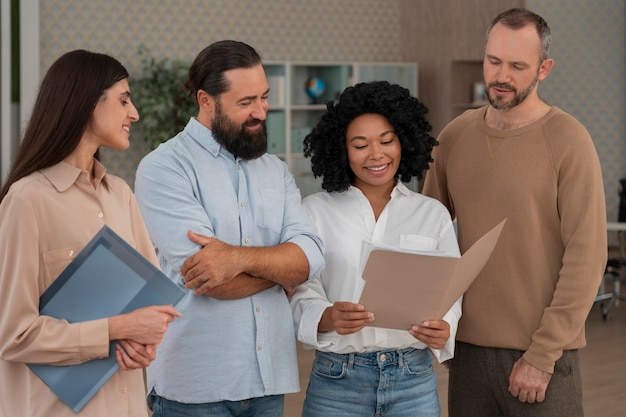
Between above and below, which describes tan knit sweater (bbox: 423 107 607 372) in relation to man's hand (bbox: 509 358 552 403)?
above

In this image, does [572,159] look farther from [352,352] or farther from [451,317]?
[352,352]

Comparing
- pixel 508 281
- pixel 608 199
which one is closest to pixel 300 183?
pixel 608 199

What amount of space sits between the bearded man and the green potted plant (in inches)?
216

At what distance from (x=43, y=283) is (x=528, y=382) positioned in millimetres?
1272

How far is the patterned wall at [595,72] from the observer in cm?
937

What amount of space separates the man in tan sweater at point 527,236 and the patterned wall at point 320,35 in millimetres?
5802

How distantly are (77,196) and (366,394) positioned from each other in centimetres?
85

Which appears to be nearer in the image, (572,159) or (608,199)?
(572,159)

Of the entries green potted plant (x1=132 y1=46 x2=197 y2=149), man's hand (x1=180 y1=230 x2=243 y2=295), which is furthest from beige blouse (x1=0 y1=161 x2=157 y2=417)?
green potted plant (x1=132 y1=46 x2=197 y2=149)

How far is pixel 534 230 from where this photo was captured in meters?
2.34

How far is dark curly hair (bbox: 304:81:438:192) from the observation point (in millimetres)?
2283

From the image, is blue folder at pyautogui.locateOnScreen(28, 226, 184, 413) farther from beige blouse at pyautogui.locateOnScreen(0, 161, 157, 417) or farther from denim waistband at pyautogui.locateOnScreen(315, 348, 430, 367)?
denim waistband at pyautogui.locateOnScreen(315, 348, 430, 367)

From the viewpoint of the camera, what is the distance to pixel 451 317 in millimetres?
2248

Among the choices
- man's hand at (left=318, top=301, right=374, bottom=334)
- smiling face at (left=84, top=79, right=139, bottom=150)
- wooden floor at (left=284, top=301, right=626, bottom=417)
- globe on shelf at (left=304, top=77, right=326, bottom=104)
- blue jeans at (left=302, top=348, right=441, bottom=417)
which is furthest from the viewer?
globe on shelf at (left=304, top=77, right=326, bottom=104)
